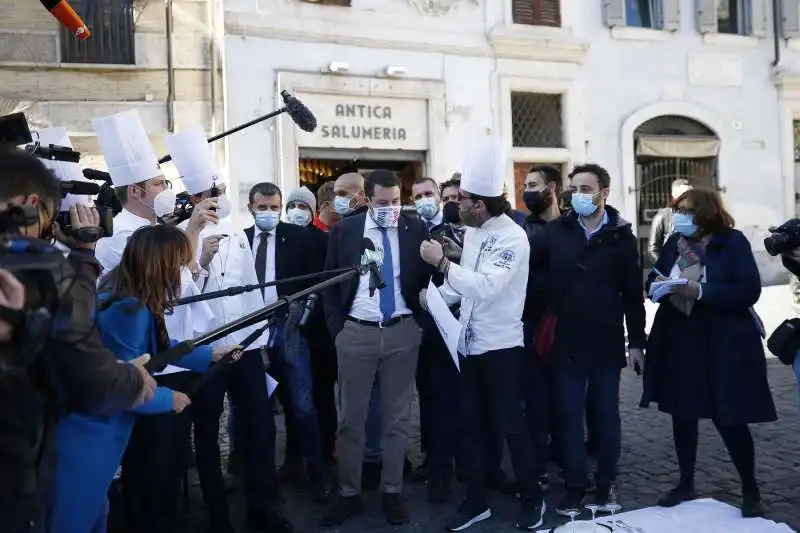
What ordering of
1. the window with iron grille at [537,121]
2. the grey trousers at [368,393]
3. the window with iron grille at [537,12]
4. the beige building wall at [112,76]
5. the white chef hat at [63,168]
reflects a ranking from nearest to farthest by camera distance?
1. the white chef hat at [63,168]
2. the grey trousers at [368,393]
3. the beige building wall at [112,76]
4. the window with iron grille at [537,12]
5. the window with iron grille at [537,121]

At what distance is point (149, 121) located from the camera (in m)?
12.3

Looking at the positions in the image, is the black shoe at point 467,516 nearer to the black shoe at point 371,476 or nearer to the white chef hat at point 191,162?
the black shoe at point 371,476

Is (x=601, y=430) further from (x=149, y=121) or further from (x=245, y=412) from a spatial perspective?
(x=149, y=121)

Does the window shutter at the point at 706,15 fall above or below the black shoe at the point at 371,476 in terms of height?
above

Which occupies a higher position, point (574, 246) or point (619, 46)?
point (619, 46)

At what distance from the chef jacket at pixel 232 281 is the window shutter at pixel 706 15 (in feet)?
44.8

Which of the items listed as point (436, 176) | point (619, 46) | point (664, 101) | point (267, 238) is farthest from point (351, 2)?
point (267, 238)

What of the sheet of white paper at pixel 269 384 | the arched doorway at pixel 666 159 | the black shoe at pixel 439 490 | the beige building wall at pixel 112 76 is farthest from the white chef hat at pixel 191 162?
the arched doorway at pixel 666 159

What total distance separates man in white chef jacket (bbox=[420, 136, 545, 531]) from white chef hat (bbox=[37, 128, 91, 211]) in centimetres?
175

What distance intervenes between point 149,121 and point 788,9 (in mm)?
12460

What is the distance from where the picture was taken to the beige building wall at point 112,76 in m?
11.8

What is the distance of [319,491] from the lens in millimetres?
4938

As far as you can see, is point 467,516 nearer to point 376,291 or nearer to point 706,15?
point 376,291

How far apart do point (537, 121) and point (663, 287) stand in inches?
439
